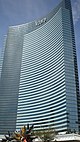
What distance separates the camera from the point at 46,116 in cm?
17125

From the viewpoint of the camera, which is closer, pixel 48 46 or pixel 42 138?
pixel 42 138

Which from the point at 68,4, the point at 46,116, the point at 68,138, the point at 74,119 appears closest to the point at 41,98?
the point at 46,116

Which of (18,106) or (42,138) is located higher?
(18,106)

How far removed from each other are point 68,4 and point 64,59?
64.4m

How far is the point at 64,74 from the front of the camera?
497ft

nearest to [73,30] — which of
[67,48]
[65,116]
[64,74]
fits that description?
[67,48]

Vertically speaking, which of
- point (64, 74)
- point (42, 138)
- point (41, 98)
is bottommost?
point (42, 138)

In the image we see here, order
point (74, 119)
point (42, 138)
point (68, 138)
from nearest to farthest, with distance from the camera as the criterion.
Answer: point (68, 138)
point (42, 138)
point (74, 119)

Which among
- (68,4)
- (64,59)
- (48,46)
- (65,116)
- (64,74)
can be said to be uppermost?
(68,4)

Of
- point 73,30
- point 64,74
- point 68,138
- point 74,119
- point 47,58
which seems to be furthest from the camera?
point 47,58

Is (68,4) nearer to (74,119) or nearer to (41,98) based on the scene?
(41,98)

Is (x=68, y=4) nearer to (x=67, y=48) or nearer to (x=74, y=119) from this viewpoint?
(x=67, y=48)

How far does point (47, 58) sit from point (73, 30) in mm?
33812

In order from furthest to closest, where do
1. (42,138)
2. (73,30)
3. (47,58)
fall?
(47,58)
(73,30)
(42,138)
